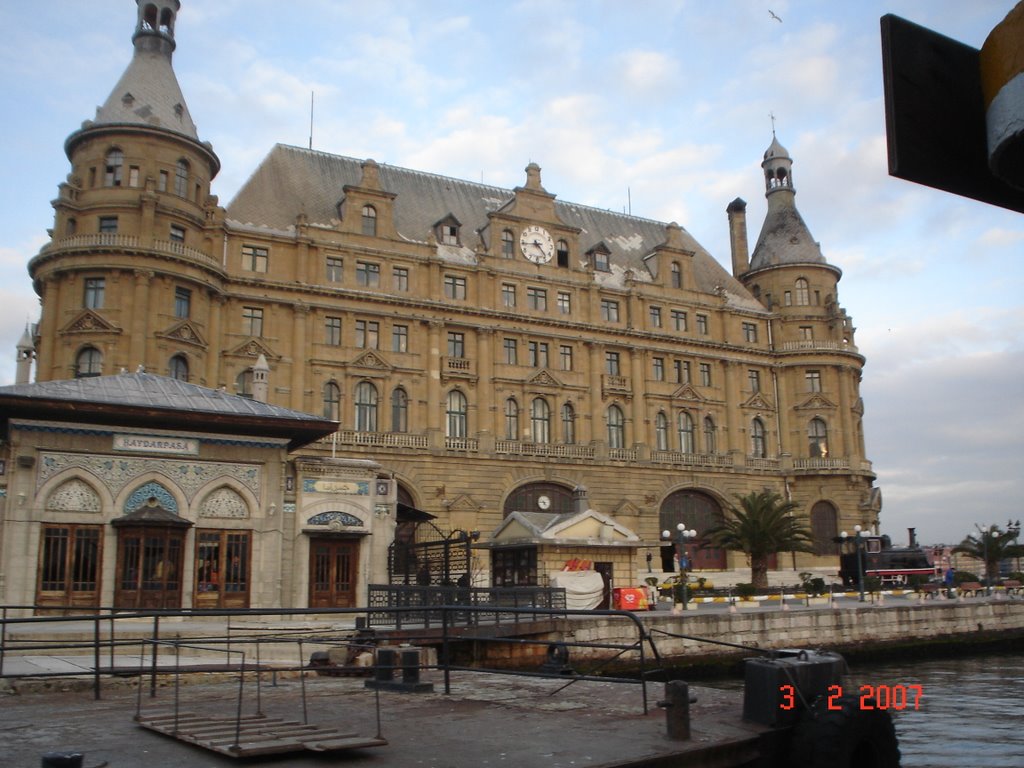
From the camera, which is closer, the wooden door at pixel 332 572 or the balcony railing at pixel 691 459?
the wooden door at pixel 332 572

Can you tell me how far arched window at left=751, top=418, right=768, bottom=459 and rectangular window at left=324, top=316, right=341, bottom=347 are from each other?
93.4 feet

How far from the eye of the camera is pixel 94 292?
45656mm

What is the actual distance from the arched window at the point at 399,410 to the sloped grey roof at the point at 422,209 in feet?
31.8

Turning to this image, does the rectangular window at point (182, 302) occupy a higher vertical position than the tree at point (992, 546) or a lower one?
higher

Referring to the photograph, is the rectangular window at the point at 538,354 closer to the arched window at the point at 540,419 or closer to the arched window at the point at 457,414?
the arched window at the point at 540,419

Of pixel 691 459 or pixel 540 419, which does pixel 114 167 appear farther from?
pixel 691 459

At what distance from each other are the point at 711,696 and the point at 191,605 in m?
19.9

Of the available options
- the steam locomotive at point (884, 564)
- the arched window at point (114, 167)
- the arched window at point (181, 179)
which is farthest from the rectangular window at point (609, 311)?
the arched window at point (114, 167)

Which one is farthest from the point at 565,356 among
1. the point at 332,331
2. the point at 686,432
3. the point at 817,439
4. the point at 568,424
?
the point at 817,439

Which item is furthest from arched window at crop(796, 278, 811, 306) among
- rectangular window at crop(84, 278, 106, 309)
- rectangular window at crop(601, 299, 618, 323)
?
rectangular window at crop(84, 278, 106, 309)

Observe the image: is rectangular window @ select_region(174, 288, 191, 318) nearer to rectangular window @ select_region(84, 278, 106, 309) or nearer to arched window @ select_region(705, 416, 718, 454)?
rectangular window @ select_region(84, 278, 106, 309)

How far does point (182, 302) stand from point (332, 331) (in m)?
8.05

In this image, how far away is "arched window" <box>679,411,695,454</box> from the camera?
60844 mm

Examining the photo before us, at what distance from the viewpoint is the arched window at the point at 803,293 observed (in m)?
66.8
